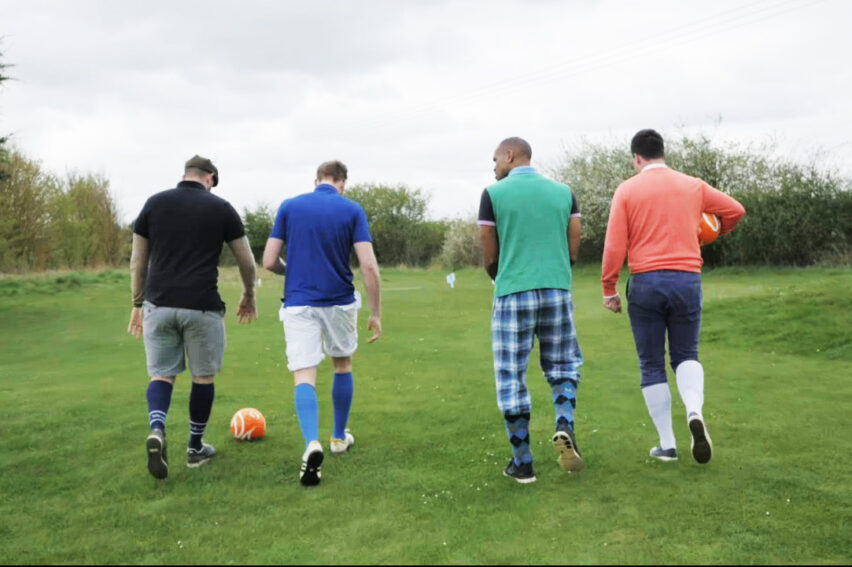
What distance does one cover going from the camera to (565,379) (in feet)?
16.4

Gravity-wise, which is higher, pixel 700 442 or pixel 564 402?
pixel 564 402

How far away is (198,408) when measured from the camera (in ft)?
17.7

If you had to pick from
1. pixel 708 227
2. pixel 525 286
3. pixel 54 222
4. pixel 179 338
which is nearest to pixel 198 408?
pixel 179 338

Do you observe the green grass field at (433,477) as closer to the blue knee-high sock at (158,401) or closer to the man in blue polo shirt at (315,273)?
the blue knee-high sock at (158,401)

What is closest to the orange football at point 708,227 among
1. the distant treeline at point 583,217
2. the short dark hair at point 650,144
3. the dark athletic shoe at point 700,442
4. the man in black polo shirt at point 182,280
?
the short dark hair at point 650,144

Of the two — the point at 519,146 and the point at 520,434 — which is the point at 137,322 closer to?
the point at 520,434

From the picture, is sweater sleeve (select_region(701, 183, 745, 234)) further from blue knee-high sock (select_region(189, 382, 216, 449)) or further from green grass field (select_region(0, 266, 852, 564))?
blue knee-high sock (select_region(189, 382, 216, 449))

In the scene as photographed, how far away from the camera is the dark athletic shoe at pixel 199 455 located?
5410mm

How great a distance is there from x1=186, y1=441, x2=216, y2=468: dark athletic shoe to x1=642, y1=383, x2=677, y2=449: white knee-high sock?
3164 mm

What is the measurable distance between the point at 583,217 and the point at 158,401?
114 feet

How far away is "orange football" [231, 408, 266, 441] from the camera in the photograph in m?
6.12

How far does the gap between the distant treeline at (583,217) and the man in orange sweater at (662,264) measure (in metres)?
18.8

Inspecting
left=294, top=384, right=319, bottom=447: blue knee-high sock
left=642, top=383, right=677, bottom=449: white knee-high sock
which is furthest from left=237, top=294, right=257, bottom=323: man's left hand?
left=642, top=383, right=677, bottom=449: white knee-high sock

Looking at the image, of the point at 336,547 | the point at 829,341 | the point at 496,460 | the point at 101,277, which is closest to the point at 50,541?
the point at 336,547
